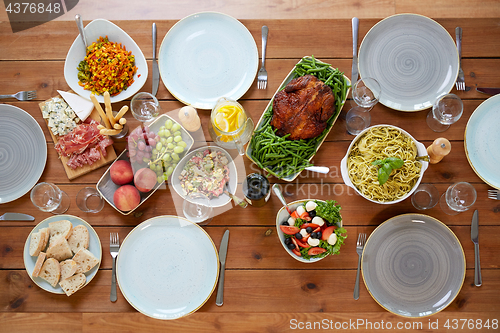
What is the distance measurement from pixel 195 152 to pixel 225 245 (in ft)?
2.42

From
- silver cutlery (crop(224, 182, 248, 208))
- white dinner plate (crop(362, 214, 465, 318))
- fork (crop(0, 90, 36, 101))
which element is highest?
fork (crop(0, 90, 36, 101))

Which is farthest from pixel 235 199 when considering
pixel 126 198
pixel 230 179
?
pixel 126 198

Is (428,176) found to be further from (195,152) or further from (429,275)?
(195,152)

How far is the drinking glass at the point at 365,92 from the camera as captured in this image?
230 cm

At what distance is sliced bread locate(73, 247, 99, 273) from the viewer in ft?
7.59

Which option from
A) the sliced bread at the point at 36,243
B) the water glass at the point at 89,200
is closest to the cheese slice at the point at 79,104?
the water glass at the point at 89,200

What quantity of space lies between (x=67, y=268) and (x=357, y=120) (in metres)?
2.41

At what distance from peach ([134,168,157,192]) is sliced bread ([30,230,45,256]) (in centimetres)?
80

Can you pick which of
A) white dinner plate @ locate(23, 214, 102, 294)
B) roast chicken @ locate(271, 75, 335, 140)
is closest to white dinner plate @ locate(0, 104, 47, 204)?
white dinner plate @ locate(23, 214, 102, 294)

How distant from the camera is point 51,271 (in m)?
2.31

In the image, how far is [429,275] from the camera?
2.36m

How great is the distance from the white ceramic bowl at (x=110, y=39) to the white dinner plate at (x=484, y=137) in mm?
2488

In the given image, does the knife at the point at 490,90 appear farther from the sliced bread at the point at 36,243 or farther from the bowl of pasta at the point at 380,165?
the sliced bread at the point at 36,243

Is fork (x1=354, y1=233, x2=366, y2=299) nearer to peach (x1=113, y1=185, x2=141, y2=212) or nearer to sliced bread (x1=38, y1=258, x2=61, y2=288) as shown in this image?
peach (x1=113, y1=185, x2=141, y2=212)
